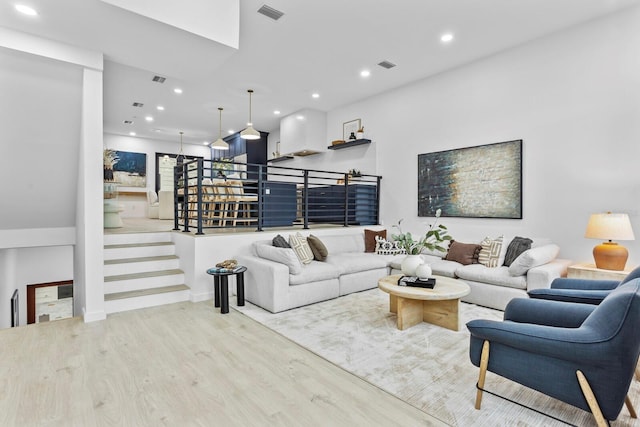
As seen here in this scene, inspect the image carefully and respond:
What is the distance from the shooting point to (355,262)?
4574mm

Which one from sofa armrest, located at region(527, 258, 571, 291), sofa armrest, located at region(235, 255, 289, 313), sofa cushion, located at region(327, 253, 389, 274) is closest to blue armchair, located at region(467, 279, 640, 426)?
sofa armrest, located at region(527, 258, 571, 291)

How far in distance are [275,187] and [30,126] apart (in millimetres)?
3243

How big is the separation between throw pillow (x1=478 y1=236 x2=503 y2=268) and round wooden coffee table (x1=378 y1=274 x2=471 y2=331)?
1.11 metres

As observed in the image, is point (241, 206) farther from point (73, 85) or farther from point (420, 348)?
point (420, 348)

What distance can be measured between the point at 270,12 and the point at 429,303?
372 centimetres

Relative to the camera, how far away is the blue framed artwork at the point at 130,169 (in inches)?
388

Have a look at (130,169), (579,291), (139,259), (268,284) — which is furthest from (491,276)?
(130,169)

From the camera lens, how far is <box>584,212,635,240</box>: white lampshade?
3.21 m

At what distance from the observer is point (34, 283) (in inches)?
227

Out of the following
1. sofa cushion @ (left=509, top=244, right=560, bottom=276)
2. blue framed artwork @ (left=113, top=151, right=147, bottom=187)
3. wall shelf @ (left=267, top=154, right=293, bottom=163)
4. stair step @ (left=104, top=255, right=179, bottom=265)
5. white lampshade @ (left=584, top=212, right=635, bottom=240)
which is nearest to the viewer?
white lampshade @ (left=584, top=212, right=635, bottom=240)

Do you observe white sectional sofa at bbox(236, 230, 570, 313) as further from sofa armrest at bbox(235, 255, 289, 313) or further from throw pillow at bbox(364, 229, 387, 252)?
throw pillow at bbox(364, 229, 387, 252)

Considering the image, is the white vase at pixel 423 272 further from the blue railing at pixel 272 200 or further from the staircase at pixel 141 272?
the staircase at pixel 141 272

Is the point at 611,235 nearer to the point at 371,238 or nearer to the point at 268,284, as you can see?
the point at 371,238

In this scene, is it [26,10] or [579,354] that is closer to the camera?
[579,354]
